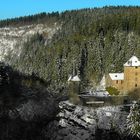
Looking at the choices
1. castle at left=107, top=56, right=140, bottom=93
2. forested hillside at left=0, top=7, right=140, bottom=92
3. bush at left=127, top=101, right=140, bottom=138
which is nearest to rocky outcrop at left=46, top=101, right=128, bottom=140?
bush at left=127, top=101, right=140, bottom=138

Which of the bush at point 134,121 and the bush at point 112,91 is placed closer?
the bush at point 134,121

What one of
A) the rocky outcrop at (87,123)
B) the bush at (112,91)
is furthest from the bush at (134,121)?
the bush at (112,91)

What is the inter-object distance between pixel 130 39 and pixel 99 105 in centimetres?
8671

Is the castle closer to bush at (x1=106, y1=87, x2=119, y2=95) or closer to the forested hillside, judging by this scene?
bush at (x1=106, y1=87, x2=119, y2=95)

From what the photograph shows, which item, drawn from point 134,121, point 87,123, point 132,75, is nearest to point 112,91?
point 132,75

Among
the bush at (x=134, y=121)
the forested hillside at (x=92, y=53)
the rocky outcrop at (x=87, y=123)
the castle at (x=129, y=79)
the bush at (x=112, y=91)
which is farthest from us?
the forested hillside at (x=92, y=53)

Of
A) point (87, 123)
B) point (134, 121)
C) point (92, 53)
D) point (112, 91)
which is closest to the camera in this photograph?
point (134, 121)

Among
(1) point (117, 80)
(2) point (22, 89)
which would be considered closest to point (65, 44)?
(1) point (117, 80)

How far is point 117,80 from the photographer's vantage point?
111625 millimetres

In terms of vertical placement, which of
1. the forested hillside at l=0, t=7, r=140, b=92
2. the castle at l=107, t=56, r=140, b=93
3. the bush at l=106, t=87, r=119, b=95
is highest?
the forested hillside at l=0, t=7, r=140, b=92

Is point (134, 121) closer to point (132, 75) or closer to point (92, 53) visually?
point (132, 75)

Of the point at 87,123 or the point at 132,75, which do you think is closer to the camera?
the point at 87,123

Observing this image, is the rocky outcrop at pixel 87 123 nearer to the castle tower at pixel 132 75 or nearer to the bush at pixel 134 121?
the bush at pixel 134 121

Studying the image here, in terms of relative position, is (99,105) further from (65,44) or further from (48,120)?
(65,44)
